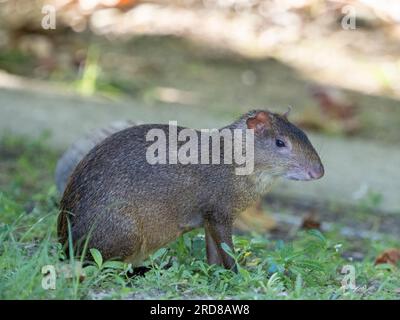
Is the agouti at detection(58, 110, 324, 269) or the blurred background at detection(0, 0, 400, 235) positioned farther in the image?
the blurred background at detection(0, 0, 400, 235)

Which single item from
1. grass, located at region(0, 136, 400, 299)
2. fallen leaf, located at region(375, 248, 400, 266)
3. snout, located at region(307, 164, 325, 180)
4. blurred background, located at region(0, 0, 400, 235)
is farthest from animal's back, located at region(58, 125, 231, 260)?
blurred background, located at region(0, 0, 400, 235)

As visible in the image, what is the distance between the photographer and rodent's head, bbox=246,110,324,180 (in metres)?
5.45

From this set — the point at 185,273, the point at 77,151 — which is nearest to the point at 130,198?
the point at 185,273

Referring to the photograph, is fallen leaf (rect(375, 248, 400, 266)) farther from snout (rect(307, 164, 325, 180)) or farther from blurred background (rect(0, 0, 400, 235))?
blurred background (rect(0, 0, 400, 235))

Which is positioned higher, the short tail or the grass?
the short tail

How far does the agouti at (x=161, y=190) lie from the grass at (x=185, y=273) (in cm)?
12

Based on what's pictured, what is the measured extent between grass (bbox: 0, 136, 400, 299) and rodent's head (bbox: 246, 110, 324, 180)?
0.36 metres

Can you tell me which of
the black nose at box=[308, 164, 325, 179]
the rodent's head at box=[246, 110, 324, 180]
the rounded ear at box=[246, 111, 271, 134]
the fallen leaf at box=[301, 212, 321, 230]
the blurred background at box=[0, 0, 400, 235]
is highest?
the blurred background at box=[0, 0, 400, 235]

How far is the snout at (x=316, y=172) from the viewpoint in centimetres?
542

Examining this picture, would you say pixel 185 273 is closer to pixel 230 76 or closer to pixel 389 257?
pixel 389 257

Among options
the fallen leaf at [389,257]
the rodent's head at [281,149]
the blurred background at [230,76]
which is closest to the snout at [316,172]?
the rodent's head at [281,149]

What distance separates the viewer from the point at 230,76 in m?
11.5

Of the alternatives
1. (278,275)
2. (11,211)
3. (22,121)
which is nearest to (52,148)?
(22,121)

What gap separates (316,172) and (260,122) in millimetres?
409
